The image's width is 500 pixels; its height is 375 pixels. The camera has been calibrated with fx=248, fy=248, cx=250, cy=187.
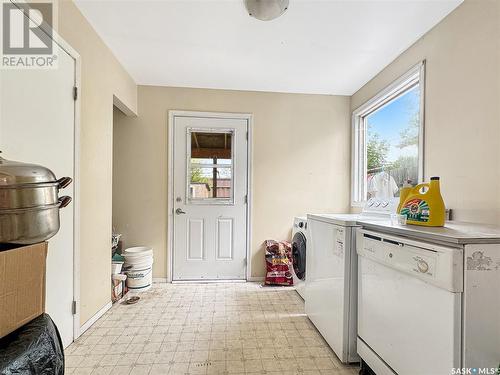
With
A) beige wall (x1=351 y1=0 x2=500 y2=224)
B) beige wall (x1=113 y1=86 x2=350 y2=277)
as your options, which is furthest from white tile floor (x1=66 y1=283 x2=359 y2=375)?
beige wall (x1=351 y1=0 x2=500 y2=224)

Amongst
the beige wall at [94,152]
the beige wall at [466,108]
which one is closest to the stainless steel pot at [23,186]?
the beige wall at [94,152]

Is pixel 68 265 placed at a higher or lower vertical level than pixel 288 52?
lower

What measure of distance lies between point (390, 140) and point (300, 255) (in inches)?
58.2

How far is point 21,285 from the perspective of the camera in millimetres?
811

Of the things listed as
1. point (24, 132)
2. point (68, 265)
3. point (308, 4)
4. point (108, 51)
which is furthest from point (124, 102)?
point (308, 4)

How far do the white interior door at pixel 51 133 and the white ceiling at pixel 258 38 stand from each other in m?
0.61

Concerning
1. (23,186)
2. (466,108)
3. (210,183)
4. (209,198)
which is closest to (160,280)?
(209,198)

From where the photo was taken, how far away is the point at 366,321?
1407 millimetres

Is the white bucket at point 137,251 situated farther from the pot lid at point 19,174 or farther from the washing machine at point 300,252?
the pot lid at point 19,174

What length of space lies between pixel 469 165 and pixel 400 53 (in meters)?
1.24

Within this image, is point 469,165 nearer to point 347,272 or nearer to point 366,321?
point 347,272

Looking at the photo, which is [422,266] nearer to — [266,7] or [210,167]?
[266,7]

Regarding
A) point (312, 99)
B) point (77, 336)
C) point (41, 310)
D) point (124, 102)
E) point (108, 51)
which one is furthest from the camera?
point (312, 99)

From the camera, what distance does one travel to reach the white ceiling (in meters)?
1.70
